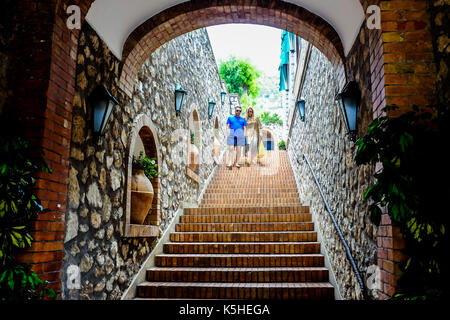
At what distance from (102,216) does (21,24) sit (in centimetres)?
182

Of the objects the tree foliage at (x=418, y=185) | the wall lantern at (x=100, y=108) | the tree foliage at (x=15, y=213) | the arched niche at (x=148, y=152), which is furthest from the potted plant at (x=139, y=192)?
the tree foliage at (x=418, y=185)

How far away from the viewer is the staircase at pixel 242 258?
4.28 m

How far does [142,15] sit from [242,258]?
3267 millimetres

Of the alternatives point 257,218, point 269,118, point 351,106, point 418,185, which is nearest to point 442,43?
point 351,106

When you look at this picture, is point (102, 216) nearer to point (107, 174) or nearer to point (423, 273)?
point (107, 174)

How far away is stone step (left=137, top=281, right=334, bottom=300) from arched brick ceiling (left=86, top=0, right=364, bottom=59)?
8.78 feet

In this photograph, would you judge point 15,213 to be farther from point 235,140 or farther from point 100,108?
point 235,140

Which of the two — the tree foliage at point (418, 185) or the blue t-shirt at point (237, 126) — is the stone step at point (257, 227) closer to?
the blue t-shirt at point (237, 126)

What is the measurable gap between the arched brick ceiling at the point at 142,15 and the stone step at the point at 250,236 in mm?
2783

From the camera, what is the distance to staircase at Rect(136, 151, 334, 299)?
428 cm

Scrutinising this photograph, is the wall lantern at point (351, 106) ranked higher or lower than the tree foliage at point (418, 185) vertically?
higher

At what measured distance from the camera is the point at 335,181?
4406 millimetres

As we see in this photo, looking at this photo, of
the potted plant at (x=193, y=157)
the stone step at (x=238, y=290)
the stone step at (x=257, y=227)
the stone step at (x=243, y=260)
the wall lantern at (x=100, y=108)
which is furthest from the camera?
the potted plant at (x=193, y=157)

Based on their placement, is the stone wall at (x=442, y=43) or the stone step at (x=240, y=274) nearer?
the stone wall at (x=442, y=43)
